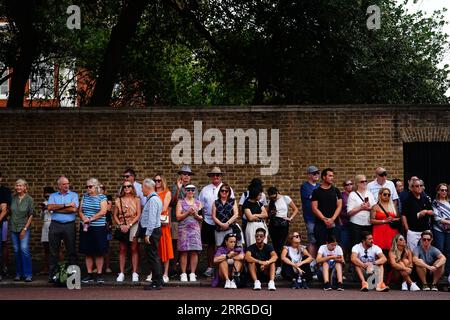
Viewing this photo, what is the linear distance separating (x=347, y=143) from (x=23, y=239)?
23.9ft

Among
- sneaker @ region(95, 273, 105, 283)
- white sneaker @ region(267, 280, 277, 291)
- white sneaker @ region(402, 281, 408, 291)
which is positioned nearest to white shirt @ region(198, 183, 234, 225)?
white sneaker @ region(267, 280, 277, 291)

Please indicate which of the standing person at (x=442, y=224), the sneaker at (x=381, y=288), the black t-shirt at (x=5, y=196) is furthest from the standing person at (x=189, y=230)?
the standing person at (x=442, y=224)

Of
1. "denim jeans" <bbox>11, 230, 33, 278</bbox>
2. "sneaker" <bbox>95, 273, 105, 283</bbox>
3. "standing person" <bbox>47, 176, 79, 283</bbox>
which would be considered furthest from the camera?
"denim jeans" <bbox>11, 230, 33, 278</bbox>

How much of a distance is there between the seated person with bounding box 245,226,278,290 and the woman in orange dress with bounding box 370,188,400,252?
201 centimetres

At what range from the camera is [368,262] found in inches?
508

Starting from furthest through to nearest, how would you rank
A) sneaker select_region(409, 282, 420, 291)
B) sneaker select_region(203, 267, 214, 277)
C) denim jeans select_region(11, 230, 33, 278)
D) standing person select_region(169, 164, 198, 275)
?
standing person select_region(169, 164, 198, 275)
sneaker select_region(203, 267, 214, 277)
denim jeans select_region(11, 230, 33, 278)
sneaker select_region(409, 282, 420, 291)

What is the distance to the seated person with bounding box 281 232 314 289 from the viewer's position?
1302 centimetres

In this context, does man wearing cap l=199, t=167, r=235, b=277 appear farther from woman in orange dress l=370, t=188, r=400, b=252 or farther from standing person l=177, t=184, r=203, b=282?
woman in orange dress l=370, t=188, r=400, b=252

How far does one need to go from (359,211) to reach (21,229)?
616 centimetres

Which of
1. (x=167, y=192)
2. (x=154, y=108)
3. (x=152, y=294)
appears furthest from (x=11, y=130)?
(x=152, y=294)

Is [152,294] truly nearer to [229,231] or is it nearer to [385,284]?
[229,231]

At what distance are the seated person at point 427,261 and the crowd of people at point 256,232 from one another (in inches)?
0.7

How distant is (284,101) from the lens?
20.4 metres

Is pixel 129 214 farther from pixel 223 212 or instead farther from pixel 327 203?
pixel 327 203
